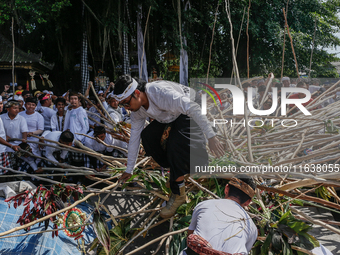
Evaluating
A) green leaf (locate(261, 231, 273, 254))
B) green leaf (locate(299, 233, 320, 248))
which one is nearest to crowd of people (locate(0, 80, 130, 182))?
green leaf (locate(261, 231, 273, 254))

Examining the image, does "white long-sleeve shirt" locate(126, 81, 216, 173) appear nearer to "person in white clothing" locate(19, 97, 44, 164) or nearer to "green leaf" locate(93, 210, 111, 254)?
"green leaf" locate(93, 210, 111, 254)

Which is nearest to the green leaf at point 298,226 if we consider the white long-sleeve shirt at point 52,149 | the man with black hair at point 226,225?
the man with black hair at point 226,225

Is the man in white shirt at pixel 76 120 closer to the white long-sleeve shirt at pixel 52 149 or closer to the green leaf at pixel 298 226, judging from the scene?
the white long-sleeve shirt at pixel 52 149

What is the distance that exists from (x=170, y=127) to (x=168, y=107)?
0.20m

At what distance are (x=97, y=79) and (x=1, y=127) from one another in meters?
6.14

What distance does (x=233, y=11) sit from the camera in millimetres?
9398

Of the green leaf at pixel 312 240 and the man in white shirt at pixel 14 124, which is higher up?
the man in white shirt at pixel 14 124

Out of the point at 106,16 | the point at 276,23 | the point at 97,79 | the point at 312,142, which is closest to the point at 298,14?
the point at 276,23

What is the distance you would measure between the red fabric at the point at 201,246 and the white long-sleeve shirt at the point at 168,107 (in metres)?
0.61

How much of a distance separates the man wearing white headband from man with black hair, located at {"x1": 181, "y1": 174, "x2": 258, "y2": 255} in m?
0.27

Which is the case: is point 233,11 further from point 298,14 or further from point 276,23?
point 298,14

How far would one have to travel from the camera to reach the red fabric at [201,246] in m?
1.47

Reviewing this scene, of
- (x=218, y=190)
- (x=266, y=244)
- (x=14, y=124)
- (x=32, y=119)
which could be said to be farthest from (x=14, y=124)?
(x=266, y=244)

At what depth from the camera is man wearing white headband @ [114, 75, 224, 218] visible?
1.83 meters
